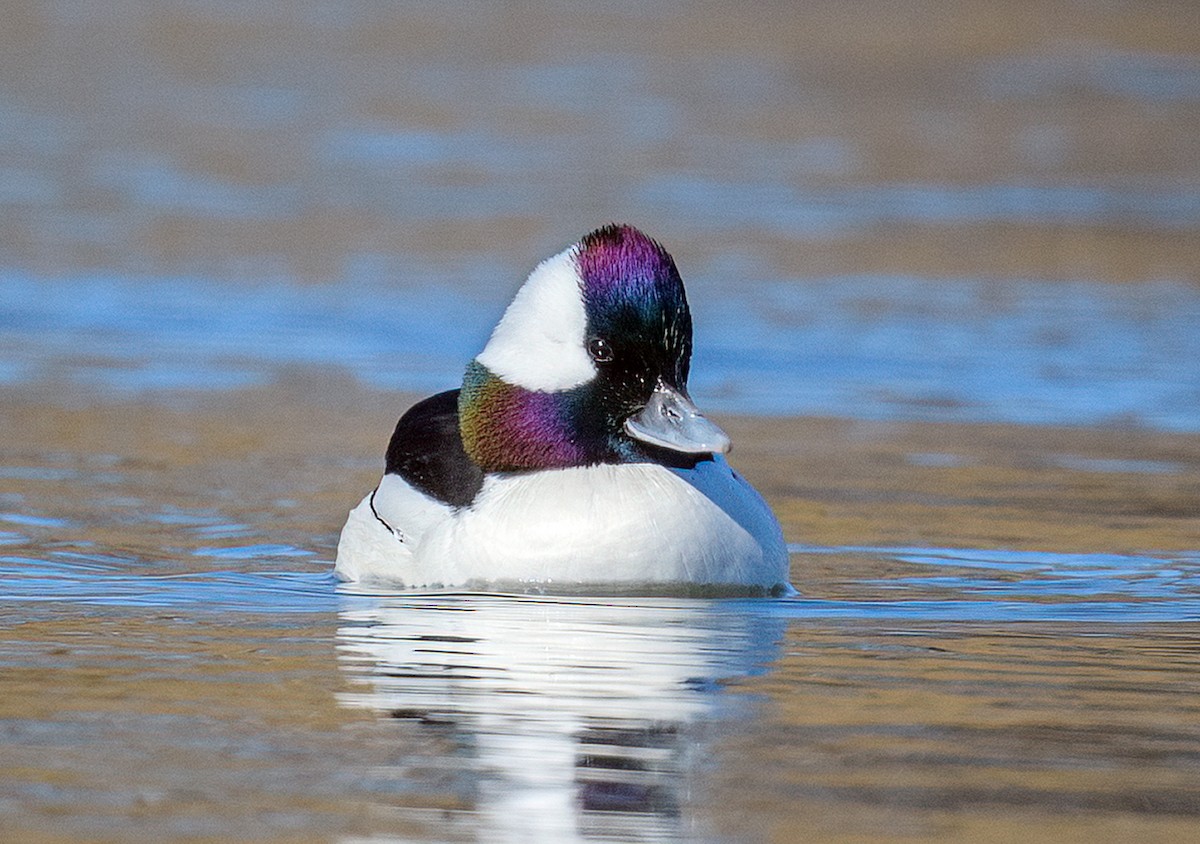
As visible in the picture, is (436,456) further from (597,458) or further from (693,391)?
(693,391)

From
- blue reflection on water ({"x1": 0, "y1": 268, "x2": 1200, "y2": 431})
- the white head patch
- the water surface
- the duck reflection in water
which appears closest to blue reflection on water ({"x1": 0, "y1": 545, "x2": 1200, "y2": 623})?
the water surface

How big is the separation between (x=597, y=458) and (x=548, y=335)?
0.38m

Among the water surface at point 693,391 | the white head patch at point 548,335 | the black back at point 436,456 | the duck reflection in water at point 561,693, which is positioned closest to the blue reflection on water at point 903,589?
the water surface at point 693,391

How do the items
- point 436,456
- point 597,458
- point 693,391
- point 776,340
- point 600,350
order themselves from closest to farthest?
1. point 600,350
2. point 597,458
3. point 436,456
4. point 693,391
5. point 776,340

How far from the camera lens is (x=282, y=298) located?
13906 mm

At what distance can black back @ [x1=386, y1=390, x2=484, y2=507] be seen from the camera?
7402 millimetres

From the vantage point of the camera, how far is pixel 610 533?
23.0 ft

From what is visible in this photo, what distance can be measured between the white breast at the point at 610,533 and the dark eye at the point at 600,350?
0.35 metres

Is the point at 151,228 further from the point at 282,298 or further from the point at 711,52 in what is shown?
the point at 711,52

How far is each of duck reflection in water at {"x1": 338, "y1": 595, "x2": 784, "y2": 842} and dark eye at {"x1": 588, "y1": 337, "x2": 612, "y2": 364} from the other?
2.21 ft

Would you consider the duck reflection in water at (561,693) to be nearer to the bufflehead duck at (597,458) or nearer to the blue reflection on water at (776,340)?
the bufflehead duck at (597,458)

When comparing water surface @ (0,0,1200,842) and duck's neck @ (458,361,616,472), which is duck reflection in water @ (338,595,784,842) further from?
duck's neck @ (458,361,616,472)

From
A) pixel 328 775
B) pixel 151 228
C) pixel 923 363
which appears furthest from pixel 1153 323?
pixel 328 775

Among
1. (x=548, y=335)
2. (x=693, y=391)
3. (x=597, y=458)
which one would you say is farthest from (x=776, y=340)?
(x=548, y=335)
